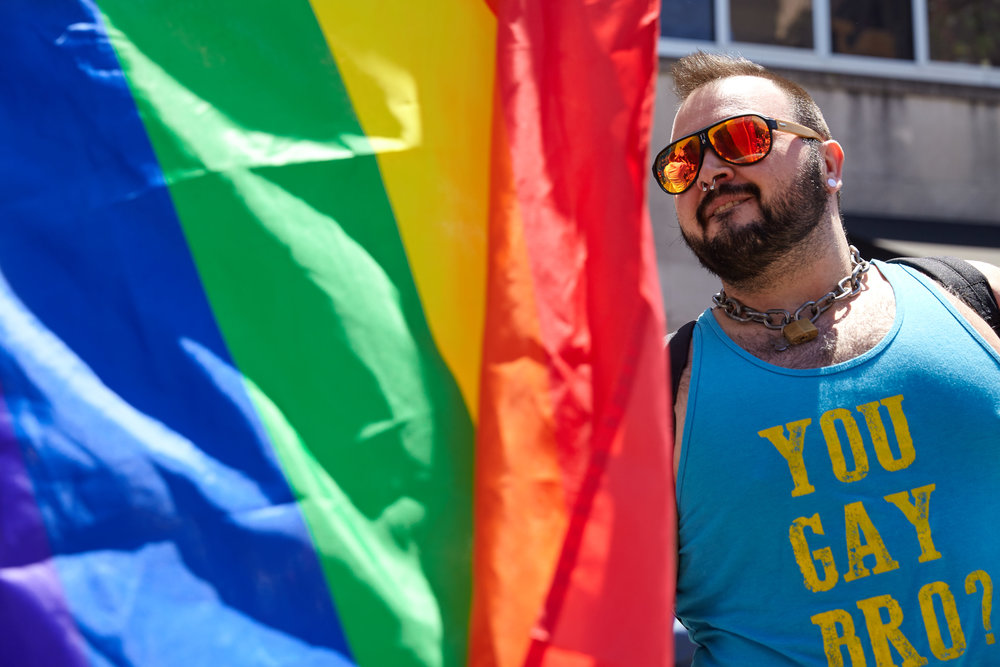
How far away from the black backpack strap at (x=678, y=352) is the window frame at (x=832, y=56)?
20.7 ft

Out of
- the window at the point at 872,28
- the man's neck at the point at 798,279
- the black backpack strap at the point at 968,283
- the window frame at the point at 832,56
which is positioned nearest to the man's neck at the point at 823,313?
the man's neck at the point at 798,279

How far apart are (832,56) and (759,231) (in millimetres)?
7245

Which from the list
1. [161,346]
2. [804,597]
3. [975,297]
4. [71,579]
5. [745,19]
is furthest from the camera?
[745,19]

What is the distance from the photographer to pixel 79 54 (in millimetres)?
1729

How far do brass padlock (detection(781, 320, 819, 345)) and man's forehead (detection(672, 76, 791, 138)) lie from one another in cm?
50

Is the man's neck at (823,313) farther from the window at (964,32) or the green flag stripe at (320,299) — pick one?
the window at (964,32)

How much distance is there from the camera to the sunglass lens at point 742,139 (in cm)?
240

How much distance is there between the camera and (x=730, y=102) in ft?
8.12

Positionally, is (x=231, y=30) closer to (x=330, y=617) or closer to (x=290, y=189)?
Result: (x=290, y=189)

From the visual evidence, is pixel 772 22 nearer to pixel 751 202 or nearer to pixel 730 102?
pixel 730 102

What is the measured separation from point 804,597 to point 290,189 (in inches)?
50.7

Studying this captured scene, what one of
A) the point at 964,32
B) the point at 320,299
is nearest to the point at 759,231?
the point at 320,299

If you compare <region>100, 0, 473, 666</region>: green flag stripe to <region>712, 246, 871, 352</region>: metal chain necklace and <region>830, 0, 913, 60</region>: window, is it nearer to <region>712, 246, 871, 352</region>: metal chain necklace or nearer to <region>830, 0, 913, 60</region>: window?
<region>712, 246, 871, 352</region>: metal chain necklace

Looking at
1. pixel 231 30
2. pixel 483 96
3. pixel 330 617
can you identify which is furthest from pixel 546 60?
pixel 330 617
